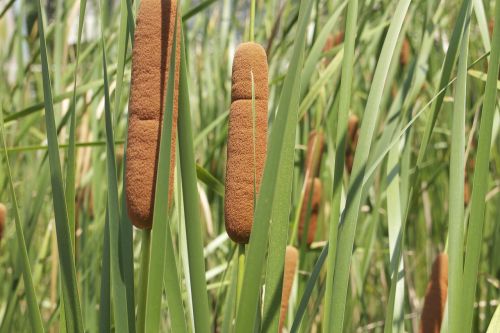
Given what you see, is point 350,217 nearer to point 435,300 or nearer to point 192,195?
point 192,195

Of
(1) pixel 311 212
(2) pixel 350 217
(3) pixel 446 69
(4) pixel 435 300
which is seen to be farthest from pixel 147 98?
(1) pixel 311 212

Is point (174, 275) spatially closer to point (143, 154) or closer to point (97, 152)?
point (143, 154)

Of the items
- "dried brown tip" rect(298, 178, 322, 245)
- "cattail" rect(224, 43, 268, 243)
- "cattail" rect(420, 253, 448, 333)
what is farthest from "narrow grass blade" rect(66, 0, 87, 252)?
"dried brown tip" rect(298, 178, 322, 245)

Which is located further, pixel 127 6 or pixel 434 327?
pixel 434 327

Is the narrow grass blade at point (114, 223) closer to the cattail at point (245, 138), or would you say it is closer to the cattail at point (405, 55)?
the cattail at point (245, 138)

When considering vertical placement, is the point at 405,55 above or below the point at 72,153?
above

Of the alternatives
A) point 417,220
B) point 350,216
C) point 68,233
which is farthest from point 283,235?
point 417,220
